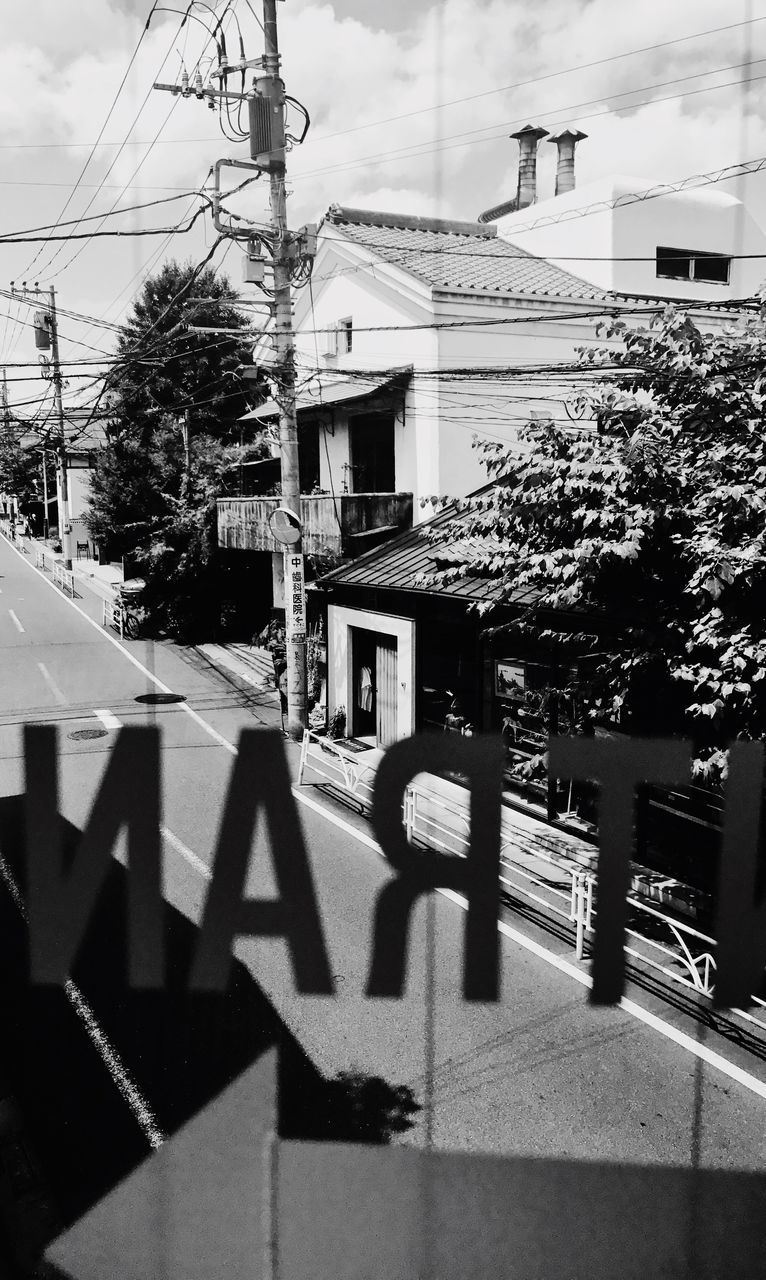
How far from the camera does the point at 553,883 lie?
37.4 ft

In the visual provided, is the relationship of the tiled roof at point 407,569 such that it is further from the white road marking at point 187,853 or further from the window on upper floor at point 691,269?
the window on upper floor at point 691,269

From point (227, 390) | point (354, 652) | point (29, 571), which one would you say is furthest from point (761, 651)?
point (29, 571)

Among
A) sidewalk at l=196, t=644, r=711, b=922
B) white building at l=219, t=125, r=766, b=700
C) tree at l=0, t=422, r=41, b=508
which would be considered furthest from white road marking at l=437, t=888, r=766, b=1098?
tree at l=0, t=422, r=41, b=508

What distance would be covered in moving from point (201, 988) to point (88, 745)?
1042cm

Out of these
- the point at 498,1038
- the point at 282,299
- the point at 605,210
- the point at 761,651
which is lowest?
the point at 498,1038

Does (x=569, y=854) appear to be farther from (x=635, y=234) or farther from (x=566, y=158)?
(x=566, y=158)

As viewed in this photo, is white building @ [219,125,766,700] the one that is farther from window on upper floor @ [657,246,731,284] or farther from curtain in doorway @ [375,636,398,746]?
curtain in doorway @ [375,636,398,746]

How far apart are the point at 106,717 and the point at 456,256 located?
13.9 metres

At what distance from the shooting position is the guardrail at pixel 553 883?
8.72 metres

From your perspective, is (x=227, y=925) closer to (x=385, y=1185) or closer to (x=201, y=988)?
(x=201, y=988)

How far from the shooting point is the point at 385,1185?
612cm

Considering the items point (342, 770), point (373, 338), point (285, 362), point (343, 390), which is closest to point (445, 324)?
point (285, 362)

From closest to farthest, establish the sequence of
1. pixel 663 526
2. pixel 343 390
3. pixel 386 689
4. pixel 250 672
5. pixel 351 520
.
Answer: pixel 663 526
pixel 386 689
pixel 351 520
pixel 343 390
pixel 250 672

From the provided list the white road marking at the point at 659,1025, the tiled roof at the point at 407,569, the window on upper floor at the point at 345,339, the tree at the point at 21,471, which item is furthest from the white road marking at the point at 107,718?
the tree at the point at 21,471
